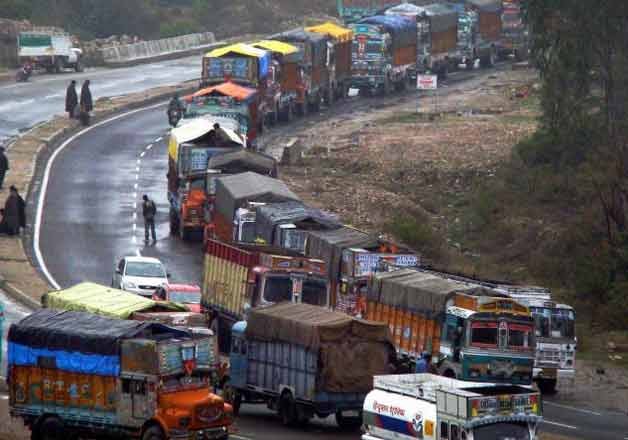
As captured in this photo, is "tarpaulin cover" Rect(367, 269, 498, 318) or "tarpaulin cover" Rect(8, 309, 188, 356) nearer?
"tarpaulin cover" Rect(8, 309, 188, 356)

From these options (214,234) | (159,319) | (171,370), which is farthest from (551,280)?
(171,370)

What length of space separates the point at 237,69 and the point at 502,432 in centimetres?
4752

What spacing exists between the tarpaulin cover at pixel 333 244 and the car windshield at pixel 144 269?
4.80m

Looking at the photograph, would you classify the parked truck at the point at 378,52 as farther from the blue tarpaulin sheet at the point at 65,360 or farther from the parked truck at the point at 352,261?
the blue tarpaulin sheet at the point at 65,360

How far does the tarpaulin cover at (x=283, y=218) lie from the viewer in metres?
42.0

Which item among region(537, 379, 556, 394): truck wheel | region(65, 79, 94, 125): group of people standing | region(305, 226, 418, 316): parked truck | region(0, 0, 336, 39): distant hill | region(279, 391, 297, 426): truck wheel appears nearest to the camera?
region(279, 391, 297, 426): truck wheel

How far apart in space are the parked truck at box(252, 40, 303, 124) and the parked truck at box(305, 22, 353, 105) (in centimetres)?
467

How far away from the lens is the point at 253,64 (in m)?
69.6

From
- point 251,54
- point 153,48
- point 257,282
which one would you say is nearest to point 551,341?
point 257,282

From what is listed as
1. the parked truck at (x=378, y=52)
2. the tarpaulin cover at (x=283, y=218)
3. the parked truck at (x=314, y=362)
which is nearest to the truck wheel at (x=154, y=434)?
the parked truck at (x=314, y=362)

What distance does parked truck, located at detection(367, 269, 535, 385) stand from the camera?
107 feet

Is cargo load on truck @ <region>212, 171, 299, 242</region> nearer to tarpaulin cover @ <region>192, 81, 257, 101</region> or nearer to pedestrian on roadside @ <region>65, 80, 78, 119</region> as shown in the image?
tarpaulin cover @ <region>192, 81, 257, 101</region>

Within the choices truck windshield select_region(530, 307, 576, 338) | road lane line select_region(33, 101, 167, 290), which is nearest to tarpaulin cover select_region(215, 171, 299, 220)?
road lane line select_region(33, 101, 167, 290)

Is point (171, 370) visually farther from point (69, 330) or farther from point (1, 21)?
point (1, 21)
